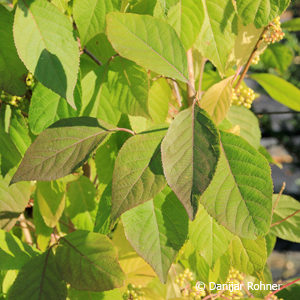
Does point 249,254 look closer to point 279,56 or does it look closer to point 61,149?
point 61,149

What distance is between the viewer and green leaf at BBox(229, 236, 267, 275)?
799 millimetres

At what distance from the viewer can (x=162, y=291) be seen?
918 mm

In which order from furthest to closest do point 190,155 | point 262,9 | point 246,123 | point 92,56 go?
point 246,123 < point 92,56 < point 262,9 < point 190,155

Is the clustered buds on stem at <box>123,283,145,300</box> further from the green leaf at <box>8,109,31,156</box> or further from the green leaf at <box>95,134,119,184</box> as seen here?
the green leaf at <box>8,109,31,156</box>

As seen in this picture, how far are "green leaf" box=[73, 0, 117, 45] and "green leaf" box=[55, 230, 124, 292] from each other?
11.6 inches

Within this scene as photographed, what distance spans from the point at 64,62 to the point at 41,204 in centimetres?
33

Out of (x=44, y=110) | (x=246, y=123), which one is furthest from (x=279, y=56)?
(x=44, y=110)

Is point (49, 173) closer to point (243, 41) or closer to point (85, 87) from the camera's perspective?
point (85, 87)

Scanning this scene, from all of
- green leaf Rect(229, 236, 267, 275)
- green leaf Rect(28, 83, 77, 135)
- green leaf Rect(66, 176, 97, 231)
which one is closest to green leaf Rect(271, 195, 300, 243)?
green leaf Rect(229, 236, 267, 275)

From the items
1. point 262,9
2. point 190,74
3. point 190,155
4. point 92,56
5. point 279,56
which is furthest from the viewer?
point 279,56

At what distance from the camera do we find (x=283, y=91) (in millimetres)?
946

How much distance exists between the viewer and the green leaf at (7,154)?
2.32ft

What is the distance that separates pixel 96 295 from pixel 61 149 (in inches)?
10.9

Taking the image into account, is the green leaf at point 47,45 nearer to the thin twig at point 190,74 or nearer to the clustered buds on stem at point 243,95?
the thin twig at point 190,74
